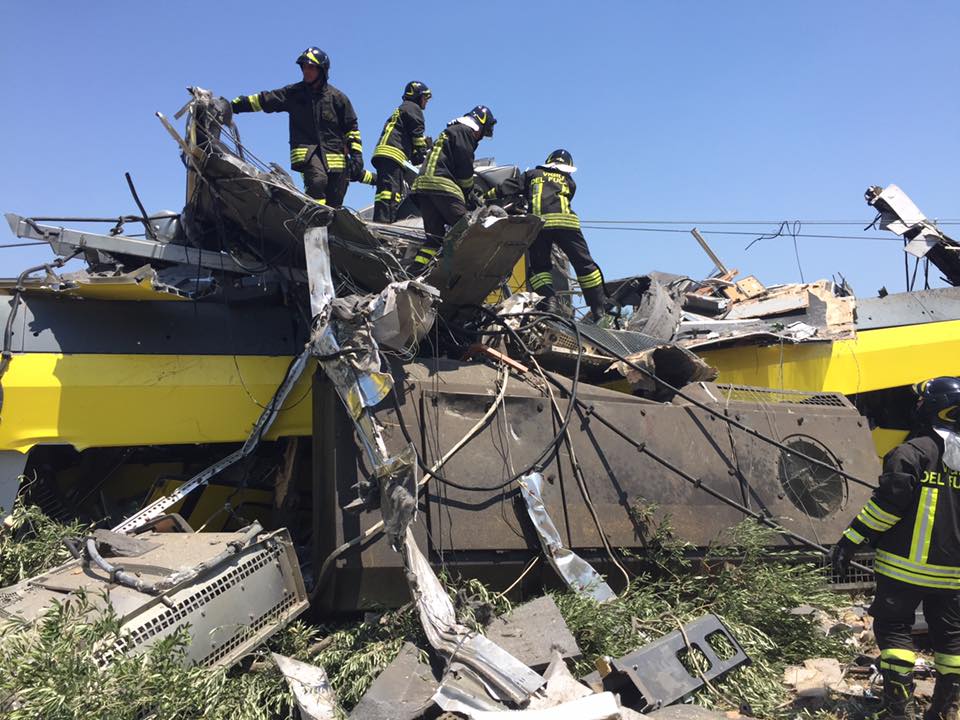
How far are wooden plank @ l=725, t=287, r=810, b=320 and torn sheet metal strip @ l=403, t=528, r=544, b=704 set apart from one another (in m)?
5.01

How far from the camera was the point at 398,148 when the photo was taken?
7969mm

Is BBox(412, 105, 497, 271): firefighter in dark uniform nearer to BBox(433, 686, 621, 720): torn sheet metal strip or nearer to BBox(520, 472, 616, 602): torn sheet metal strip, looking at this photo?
BBox(520, 472, 616, 602): torn sheet metal strip

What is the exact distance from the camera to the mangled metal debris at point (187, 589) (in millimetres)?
3639

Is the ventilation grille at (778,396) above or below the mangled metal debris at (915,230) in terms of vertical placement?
below

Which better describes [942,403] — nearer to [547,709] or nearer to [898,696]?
[898,696]

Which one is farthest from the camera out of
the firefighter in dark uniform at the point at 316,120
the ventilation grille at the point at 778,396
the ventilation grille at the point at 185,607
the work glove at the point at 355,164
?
the work glove at the point at 355,164

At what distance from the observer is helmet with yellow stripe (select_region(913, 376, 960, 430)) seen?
378cm

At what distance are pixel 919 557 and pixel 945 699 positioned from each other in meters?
0.70

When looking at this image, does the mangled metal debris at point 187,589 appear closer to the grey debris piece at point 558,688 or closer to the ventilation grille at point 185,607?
the ventilation grille at point 185,607

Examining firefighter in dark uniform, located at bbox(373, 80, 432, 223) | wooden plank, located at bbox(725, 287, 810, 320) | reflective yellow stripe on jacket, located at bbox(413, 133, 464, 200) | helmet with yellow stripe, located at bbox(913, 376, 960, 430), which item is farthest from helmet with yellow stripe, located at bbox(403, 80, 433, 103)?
helmet with yellow stripe, located at bbox(913, 376, 960, 430)

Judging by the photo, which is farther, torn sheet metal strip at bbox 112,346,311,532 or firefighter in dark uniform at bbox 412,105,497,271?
firefighter in dark uniform at bbox 412,105,497,271

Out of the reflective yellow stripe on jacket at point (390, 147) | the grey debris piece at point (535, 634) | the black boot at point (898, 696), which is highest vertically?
the reflective yellow stripe on jacket at point (390, 147)

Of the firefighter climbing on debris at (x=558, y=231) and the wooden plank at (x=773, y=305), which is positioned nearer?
the firefighter climbing on debris at (x=558, y=231)

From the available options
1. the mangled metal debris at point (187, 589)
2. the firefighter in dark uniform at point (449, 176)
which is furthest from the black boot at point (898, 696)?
the firefighter in dark uniform at point (449, 176)
